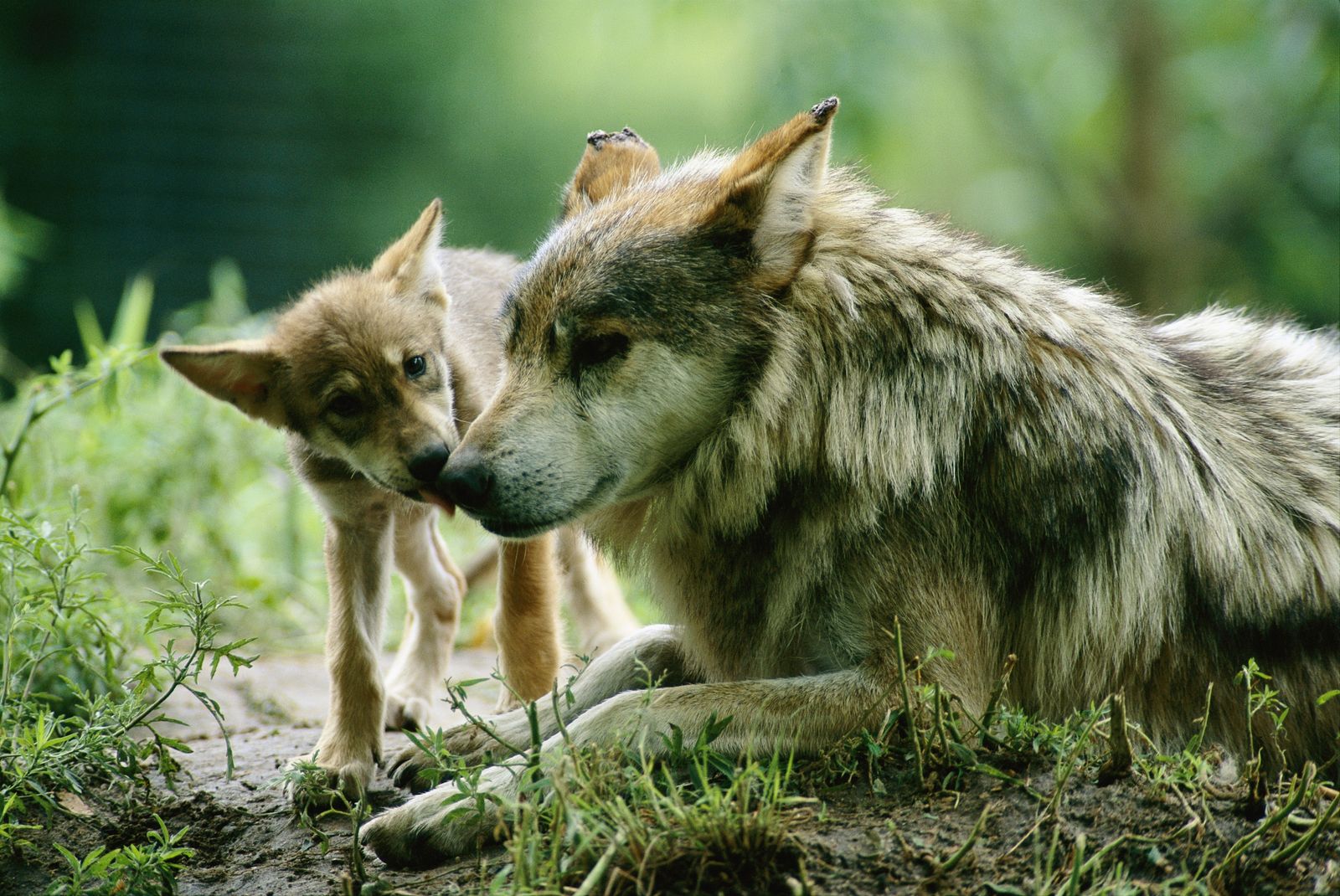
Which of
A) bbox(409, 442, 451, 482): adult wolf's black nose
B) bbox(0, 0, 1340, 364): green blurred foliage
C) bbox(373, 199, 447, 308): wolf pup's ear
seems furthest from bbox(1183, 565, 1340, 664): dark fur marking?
bbox(0, 0, 1340, 364): green blurred foliage

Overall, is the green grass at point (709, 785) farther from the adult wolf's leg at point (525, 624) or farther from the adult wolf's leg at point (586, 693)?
the adult wolf's leg at point (525, 624)

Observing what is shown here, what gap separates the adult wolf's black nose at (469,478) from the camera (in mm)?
3012

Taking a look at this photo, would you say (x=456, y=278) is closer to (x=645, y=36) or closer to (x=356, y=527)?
(x=356, y=527)

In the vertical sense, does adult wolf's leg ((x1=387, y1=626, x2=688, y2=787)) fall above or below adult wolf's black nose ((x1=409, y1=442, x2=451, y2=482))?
below

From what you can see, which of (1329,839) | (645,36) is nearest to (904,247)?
(1329,839)

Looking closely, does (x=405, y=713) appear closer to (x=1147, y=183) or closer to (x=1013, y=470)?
(x=1013, y=470)

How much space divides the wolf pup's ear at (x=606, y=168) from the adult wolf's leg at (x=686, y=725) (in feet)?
4.79

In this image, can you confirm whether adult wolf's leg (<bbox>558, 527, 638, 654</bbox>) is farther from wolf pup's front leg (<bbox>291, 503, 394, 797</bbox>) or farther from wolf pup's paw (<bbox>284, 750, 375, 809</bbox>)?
wolf pup's paw (<bbox>284, 750, 375, 809</bbox>)

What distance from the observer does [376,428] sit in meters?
3.73

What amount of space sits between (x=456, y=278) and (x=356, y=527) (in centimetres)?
115

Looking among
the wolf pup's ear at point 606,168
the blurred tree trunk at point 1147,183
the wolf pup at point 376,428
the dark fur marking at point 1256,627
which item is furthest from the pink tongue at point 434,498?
the blurred tree trunk at point 1147,183

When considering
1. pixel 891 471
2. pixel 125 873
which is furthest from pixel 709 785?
pixel 125 873

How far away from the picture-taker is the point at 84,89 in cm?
1166

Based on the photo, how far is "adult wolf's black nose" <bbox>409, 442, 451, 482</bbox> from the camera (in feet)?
11.8
